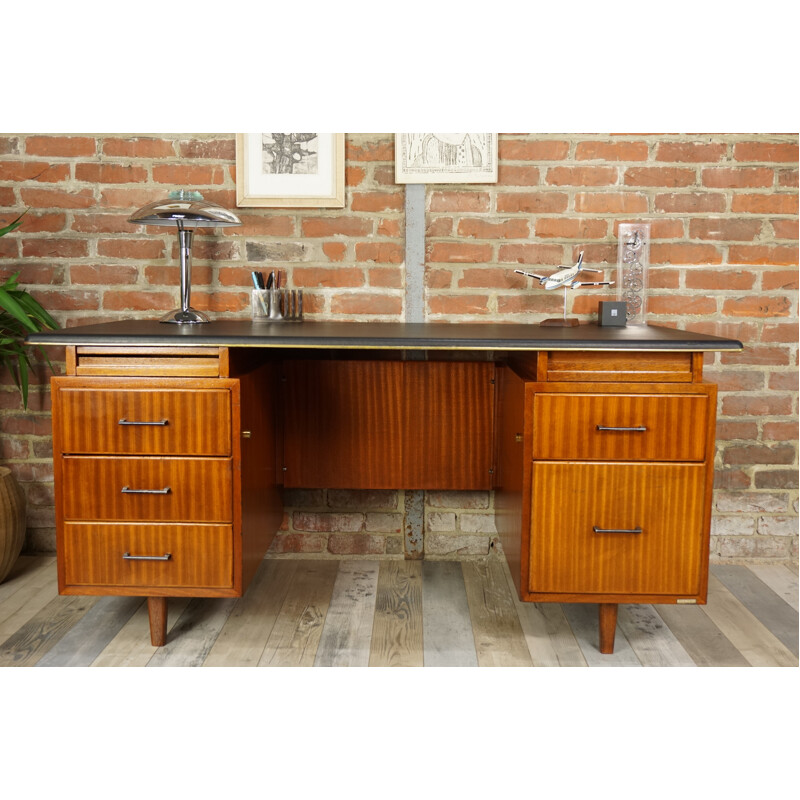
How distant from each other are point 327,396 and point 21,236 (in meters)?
1.36

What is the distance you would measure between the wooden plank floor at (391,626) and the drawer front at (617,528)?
0.90 feet

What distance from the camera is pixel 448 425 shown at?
8.93 feet

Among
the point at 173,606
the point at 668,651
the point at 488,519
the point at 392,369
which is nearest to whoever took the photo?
the point at 668,651

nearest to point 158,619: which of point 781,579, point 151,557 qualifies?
point 151,557

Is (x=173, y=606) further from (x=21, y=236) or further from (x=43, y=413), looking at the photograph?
(x=21, y=236)

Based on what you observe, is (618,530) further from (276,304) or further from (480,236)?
(276,304)

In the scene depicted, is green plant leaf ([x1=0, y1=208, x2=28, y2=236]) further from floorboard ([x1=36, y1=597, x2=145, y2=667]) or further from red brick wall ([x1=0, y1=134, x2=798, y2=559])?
floorboard ([x1=36, y1=597, x2=145, y2=667])

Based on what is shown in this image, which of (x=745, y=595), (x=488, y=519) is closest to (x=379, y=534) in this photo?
(x=488, y=519)

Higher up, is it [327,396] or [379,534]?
[327,396]

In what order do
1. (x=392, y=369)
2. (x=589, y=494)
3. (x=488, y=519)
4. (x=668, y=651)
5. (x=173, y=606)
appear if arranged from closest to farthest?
1. (x=589, y=494)
2. (x=668, y=651)
3. (x=173, y=606)
4. (x=392, y=369)
5. (x=488, y=519)

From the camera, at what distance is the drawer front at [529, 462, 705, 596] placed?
1.99 metres

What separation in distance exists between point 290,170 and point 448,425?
115 cm

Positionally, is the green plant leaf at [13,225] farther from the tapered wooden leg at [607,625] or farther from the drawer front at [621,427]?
the tapered wooden leg at [607,625]

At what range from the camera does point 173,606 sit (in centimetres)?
245
